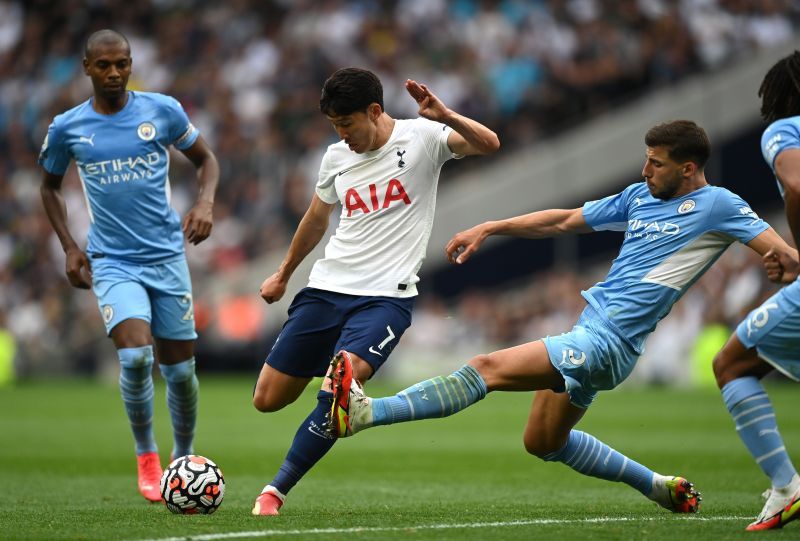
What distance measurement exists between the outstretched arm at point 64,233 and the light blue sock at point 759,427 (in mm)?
4455

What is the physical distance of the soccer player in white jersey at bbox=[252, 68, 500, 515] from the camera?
708 centimetres

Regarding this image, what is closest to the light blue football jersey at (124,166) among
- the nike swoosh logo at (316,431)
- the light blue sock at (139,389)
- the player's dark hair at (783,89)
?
the light blue sock at (139,389)

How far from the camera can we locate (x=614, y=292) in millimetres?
6840

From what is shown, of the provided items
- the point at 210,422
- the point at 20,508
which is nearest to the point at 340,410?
the point at 20,508

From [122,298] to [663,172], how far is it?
3.68 meters

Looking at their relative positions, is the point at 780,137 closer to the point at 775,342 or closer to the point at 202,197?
the point at 775,342

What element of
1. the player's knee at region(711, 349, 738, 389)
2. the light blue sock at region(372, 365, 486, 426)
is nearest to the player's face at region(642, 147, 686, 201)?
the player's knee at region(711, 349, 738, 389)

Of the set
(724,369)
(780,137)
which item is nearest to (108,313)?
(724,369)

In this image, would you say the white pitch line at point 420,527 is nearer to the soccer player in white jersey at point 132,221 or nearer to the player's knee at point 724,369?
the player's knee at point 724,369

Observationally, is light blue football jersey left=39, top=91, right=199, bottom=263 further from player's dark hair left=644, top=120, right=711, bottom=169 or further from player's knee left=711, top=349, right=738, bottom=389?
player's knee left=711, top=349, right=738, bottom=389

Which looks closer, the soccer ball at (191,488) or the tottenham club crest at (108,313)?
the soccer ball at (191,488)

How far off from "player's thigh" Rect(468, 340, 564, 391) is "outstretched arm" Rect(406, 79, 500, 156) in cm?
121

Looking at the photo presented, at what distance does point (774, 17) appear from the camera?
79.2 feet

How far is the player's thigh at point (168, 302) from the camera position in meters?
8.59
